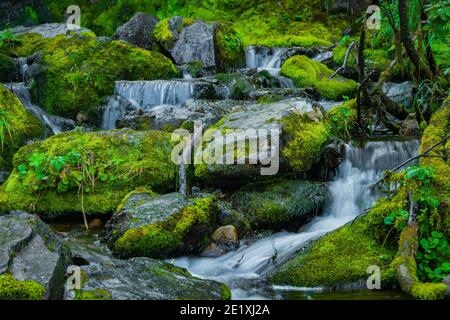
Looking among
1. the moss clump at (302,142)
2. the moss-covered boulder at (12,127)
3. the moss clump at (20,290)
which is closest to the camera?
the moss clump at (20,290)

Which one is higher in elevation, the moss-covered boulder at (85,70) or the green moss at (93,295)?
the moss-covered boulder at (85,70)

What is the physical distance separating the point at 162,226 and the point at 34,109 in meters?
6.21

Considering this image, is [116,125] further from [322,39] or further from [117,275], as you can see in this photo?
[322,39]

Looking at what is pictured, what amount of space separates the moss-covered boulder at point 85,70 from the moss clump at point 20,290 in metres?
7.47

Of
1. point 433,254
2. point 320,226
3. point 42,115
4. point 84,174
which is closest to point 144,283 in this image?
point 433,254

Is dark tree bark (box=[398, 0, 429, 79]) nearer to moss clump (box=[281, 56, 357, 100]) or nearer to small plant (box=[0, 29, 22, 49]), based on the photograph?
moss clump (box=[281, 56, 357, 100])

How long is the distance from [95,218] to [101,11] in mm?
15257

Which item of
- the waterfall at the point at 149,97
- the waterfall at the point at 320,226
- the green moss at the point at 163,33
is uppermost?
the green moss at the point at 163,33

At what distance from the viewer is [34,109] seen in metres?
10.3

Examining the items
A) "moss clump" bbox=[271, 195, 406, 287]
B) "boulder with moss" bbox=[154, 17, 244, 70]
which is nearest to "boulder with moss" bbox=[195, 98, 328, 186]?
"moss clump" bbox=[271, 195, 406, 287]

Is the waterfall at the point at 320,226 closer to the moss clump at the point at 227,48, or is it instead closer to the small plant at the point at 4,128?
the small plant at the point at 4,128

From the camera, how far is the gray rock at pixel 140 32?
14.4 metres

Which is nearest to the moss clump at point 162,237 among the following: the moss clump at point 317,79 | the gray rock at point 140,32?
the moss clump at point 317,79

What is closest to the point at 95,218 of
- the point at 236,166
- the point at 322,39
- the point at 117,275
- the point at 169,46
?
the point at 236,166
